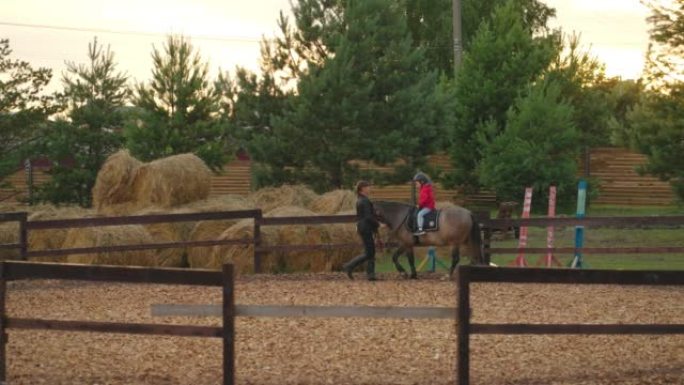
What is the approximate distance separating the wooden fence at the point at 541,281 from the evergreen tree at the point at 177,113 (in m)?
27.2

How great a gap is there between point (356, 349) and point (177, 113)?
83.5 ft

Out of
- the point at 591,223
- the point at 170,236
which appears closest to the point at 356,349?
the point at 591,223

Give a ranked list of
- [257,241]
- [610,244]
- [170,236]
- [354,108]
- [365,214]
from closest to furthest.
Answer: [365,214], [257,241], [170,236], [610,244], [354,108]

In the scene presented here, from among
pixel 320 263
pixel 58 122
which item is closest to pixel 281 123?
pixel 58 122

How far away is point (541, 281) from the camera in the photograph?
9445 mm

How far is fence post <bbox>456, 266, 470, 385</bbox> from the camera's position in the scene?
30.1 feet

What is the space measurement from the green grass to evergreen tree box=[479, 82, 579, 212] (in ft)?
14.6

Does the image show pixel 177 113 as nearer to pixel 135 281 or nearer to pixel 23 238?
pixel 23 238

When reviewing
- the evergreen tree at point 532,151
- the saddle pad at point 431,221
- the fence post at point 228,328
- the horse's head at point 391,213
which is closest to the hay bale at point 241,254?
the horse's head at point 391,213

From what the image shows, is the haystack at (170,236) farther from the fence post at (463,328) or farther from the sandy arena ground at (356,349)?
the fence post at (463,328)

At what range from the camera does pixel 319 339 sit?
12.7 metres

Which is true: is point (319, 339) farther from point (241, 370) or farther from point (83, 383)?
point (83, 383)

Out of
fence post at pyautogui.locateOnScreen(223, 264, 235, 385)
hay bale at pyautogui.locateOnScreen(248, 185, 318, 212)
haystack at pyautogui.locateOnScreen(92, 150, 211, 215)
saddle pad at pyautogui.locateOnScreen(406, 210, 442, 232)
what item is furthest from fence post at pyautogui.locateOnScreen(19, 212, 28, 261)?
fence post at pyautogui.locateOnScreen(223, 264, 235, 385)

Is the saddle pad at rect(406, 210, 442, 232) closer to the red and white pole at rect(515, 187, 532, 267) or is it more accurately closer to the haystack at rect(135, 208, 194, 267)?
the red and white pole at rect(515, 187, 532, 267)
